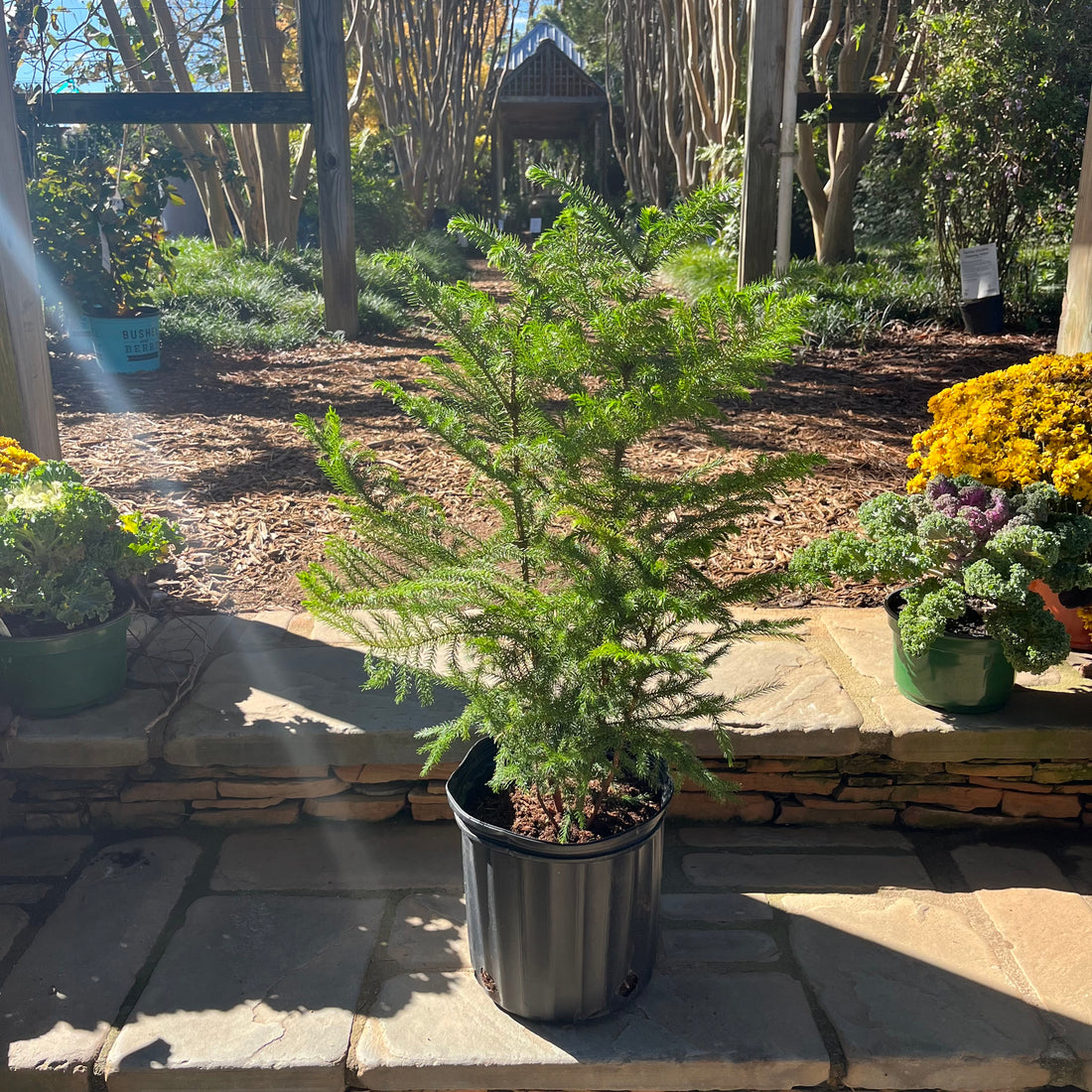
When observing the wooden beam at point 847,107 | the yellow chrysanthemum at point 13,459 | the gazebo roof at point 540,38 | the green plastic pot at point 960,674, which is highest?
the gazebo roof at point 540,38

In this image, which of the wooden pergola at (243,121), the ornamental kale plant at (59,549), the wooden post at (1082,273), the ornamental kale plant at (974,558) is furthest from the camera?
the wooden post at (1082,273)

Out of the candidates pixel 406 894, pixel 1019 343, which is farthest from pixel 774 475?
pixel 1019 343

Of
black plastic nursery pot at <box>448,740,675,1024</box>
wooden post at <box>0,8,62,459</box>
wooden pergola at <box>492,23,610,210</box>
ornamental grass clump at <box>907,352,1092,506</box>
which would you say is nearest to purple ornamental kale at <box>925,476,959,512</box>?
ornamental grass clump at <box>907,352,1092,506</box>

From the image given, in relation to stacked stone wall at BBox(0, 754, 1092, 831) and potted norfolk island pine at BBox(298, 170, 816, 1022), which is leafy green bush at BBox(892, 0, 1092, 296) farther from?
potted norfolk island pine at BBox(298, 170, 816, 1022)

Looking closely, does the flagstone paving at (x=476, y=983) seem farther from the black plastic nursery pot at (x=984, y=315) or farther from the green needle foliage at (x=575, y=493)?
the black plastic nursery pot at (x=984, y=315)

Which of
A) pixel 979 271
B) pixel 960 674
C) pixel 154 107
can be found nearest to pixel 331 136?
pixel 154 107

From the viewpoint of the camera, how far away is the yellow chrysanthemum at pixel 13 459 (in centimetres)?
278

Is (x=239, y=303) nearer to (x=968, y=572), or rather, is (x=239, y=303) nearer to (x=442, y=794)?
(x=442, y=794)

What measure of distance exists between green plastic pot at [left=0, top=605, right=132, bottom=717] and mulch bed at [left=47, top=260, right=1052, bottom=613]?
2.47 feet

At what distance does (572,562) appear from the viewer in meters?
1.78

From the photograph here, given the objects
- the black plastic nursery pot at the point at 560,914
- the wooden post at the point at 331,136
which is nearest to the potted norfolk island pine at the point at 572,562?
the black plastic nursery pot at the point at 560,914

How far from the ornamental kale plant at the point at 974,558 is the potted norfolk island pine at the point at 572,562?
64cm

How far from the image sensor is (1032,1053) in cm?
192

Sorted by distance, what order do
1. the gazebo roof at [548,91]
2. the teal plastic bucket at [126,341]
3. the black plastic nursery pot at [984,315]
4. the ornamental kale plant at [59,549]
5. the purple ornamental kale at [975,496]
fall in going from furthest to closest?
the gazebo roof at [548,91] → the black plastic nursery pot at [984,315] → the teal plastic bucket at [126,341] → the purple ornamental kale at [975,496] → the ornamental kale plant at [59,549]
